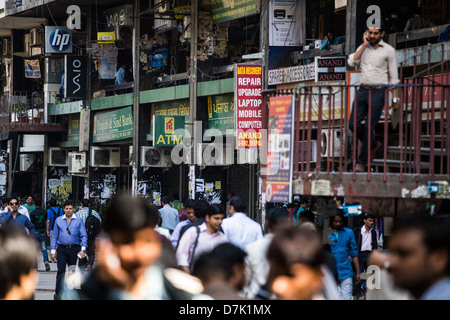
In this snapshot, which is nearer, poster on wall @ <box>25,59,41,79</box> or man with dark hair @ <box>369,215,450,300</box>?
man with dark hair @ <box>369,215,450,300</box>

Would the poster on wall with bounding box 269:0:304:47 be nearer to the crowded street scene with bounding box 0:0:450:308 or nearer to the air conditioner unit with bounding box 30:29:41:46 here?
the crowded street scene with bounding box 0:0:450:308

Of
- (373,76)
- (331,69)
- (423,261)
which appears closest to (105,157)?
(331,69)

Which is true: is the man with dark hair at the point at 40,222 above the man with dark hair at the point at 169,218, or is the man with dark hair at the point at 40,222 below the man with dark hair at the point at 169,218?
below

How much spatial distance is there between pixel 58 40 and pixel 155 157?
6.33 meters

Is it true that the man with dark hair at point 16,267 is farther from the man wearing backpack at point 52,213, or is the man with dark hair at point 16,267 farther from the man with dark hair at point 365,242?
the man wearing backpack at point 52,213

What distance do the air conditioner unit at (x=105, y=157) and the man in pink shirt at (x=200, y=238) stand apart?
1960 centimetres

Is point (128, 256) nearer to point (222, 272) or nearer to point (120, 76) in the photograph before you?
point (222, 272)

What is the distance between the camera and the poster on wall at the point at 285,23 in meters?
19.4

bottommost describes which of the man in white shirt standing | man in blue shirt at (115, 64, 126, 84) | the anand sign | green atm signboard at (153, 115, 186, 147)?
the man in white shirt standing

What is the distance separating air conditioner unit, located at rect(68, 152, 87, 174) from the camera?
2914 centimetres

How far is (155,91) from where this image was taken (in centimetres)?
2492

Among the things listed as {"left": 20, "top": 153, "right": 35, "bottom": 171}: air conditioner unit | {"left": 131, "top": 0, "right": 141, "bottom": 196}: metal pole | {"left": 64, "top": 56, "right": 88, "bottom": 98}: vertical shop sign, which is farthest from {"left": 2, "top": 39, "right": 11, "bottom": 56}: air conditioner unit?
{"left": 131, "top": 0, "right": 141, "bottom": 196}: metal pole

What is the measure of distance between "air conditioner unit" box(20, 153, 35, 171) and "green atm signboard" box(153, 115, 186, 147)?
1250 cm

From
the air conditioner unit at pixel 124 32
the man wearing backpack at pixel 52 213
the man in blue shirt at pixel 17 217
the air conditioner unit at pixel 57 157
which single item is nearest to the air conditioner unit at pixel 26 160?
the air conditioner unit at pixel 57 157
